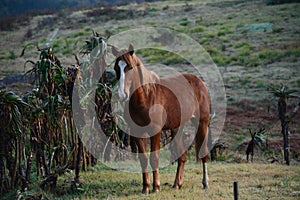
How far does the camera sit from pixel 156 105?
714cm

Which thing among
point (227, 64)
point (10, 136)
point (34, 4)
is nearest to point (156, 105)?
point (10, 136)

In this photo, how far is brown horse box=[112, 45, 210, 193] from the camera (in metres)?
6.54

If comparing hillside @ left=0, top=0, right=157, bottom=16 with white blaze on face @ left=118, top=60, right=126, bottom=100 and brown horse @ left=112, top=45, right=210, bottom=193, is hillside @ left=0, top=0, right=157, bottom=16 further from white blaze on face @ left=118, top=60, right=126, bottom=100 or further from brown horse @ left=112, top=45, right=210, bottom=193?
white blaze on face @ left=118, top=60, right=126, bottom=100

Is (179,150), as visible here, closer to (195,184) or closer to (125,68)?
(195,184)

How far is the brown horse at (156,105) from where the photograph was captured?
654cm

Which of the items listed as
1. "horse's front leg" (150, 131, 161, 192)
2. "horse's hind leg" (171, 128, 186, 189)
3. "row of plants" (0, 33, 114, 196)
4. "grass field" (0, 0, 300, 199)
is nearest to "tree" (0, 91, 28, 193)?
"row of plants" (0, 33, 114, 196)

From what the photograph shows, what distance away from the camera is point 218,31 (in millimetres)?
33906

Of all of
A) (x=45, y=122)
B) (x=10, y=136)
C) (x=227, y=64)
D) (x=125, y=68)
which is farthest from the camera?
(x=227, y=64)

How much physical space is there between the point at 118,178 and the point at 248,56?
2037cm

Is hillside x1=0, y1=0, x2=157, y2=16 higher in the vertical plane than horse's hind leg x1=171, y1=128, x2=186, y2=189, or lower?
higher

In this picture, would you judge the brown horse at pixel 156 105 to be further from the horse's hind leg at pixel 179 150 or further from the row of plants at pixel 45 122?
the row of plants at pixel 45 122

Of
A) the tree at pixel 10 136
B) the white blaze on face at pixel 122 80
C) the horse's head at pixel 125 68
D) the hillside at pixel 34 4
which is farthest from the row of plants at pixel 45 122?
the hillside at pixel 34 4

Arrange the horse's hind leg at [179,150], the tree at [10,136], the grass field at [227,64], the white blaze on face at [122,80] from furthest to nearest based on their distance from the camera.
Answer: the horse's hind leg at [179,150] < the grass field at [227,64] < the tree at [10,136] < the white blaze on face at [122,80]

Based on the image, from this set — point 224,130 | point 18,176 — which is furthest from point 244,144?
point 18,176
